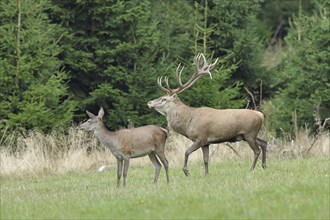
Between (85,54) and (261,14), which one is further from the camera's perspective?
(261,14)

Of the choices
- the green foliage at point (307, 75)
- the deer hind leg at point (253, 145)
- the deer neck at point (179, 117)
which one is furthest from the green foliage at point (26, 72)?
the green foliage at point (307, 75)

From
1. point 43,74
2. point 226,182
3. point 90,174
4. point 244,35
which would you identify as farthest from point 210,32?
point 226,182

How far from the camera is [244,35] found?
86.6 ft

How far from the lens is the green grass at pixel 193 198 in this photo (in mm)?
11109

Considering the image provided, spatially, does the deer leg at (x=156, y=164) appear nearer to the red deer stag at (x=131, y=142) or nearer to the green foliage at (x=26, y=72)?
the red deer stag at (x=131, y=142)

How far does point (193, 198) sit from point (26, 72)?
10.2 meters

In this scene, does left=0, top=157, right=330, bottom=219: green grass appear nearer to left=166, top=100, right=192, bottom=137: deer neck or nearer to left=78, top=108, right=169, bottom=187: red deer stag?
left=78, top=108, right=169, bottom=187: red deer stag

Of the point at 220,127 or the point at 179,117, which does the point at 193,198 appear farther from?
the point at 179,117

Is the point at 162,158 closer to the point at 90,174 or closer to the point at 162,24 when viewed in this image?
the point at 90,174

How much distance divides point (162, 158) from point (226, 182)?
207cm

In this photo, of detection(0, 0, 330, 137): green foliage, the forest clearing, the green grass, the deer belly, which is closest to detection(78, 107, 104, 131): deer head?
the forest clearing

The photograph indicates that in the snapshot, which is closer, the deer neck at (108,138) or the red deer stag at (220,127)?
the deer neck at (108,138)

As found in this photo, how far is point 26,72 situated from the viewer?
836 inches

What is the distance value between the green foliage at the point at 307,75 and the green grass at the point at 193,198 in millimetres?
8771
